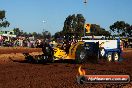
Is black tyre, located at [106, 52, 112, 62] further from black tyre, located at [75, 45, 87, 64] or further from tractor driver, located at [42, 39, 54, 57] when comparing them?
tractor driver, located at [42, 39, 54, 57]

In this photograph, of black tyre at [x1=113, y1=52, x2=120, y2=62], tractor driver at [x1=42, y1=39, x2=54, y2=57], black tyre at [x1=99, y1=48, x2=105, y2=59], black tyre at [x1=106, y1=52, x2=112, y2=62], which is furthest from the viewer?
black tyre at [x1=113, y1=52, x2=120, y2=62]

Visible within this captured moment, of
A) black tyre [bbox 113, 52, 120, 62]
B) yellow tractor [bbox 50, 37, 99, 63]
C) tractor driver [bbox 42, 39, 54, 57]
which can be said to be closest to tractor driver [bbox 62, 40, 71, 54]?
yellow tractor [bbox 50, 37, 99, 63]

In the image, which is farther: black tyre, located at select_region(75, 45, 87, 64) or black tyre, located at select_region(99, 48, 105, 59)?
black tyre, located at select_region(99, 48, 105, 59)

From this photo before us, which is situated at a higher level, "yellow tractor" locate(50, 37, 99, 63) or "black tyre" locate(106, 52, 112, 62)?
"yellow tractor" locate(50, 37, 99, 63)

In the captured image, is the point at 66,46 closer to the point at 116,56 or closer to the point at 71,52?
the point at 71,52

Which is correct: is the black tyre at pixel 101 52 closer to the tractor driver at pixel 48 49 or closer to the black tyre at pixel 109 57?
the black tyre at pixel 109 57

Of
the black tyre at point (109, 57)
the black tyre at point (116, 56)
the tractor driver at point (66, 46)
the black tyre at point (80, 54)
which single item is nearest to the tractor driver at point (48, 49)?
the tractor driver at point (66, 46)

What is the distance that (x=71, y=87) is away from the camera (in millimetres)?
11648

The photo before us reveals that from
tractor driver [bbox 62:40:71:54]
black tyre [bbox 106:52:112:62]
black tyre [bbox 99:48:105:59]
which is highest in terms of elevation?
tractor driver [bbox 62:40:71:54]

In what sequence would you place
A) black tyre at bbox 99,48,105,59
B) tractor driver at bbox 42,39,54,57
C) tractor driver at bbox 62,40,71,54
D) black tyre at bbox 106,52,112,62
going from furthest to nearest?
black tyre at bbox 106,52,112,62 < black tyre at bbox 99,48,105,59 < tractor driver at bbox 62,40,71,54 < tractor driver at bbox 42,39,54,57

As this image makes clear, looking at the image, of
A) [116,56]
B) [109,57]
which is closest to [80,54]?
[109,57]

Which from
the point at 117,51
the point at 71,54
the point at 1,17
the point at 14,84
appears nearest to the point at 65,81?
the point at 14,84

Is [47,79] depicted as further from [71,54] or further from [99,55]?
[99,55]

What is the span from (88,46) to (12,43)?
108 feet
